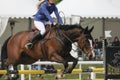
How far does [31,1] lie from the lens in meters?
26.0

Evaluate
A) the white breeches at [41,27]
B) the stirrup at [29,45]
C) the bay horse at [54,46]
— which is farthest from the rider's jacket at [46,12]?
the stirrup at [29,45]

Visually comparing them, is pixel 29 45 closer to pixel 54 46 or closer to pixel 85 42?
pixel 54 46

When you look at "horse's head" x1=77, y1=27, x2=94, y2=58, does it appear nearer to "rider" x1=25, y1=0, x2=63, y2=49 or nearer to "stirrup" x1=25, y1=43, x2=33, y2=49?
"rider" x1=25, y1=0, x2=63, y2=49

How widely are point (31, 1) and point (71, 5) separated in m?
2.19

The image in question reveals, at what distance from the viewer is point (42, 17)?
11992 mm

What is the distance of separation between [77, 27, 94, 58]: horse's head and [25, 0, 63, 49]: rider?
702 mm

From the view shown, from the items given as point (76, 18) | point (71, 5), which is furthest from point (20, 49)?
point (71, 5)

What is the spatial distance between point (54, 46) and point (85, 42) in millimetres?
764

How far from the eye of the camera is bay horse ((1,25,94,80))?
440 inches

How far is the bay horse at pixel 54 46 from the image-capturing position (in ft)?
36.7

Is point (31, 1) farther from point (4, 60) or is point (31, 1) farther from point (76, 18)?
point (4, 60)

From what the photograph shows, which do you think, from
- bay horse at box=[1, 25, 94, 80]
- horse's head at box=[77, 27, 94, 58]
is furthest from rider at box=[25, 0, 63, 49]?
horse's head at box=[77, 27, 94, 58]

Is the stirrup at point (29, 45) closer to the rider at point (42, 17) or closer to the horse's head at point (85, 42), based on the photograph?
the rider at point (42, 17)

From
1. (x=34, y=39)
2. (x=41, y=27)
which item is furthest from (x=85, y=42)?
(x=34, y=39)
